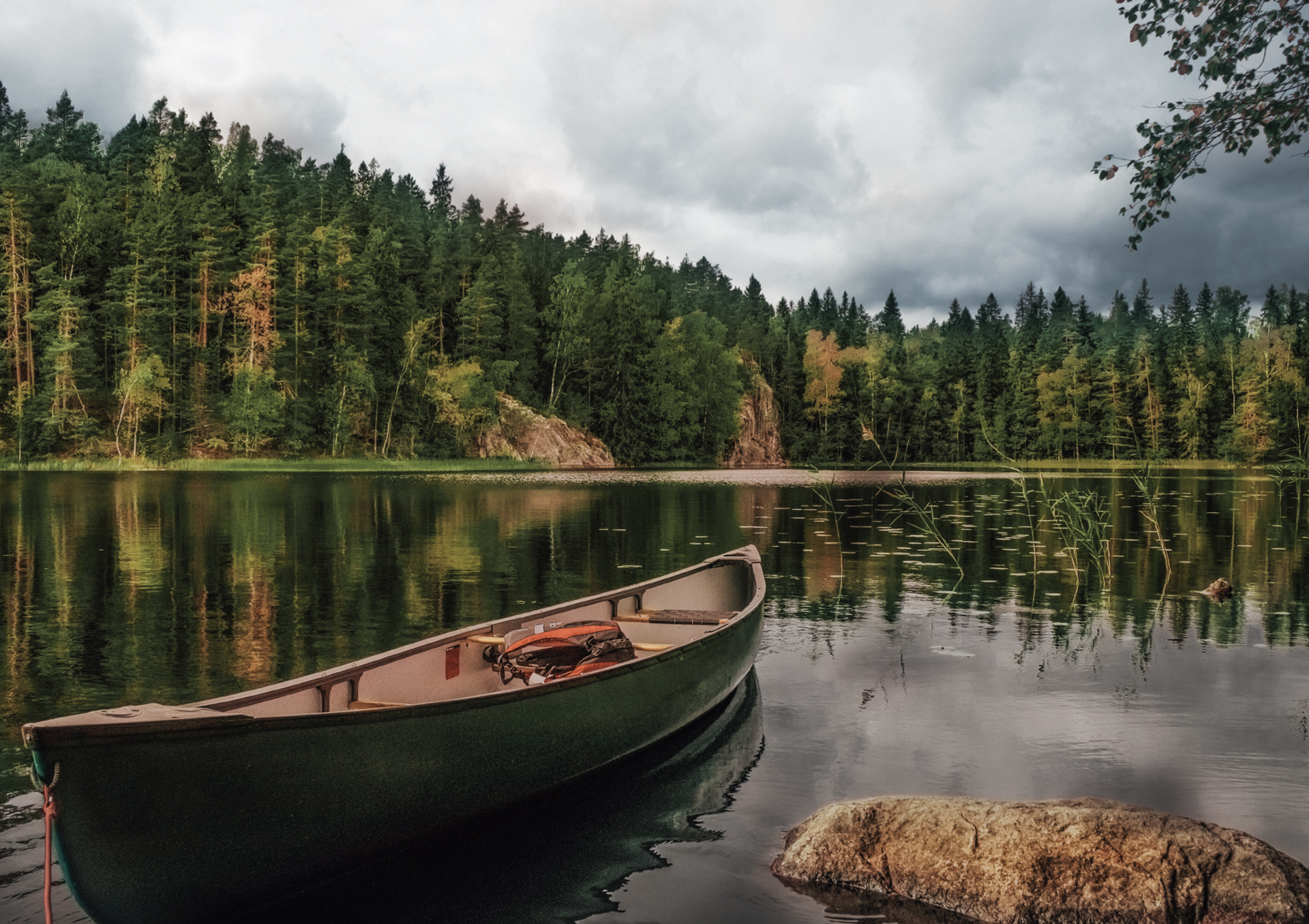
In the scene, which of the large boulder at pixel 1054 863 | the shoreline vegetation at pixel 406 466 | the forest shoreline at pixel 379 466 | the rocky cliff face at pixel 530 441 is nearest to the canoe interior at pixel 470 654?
the large boulder at pixel 1054 863

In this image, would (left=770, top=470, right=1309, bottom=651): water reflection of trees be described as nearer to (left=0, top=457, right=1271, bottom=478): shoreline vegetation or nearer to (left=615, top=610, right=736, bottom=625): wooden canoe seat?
(left=615, top=610, right=736, bottom=625): wooden canoe seat

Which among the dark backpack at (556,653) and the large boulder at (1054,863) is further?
the dark backpack at (556,653)

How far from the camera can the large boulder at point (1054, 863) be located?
545 centimetres

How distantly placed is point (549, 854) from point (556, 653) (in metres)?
2.34

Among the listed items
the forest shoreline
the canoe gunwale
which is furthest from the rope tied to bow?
the forest shoreline

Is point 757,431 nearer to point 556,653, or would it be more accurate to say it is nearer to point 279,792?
point 556,653

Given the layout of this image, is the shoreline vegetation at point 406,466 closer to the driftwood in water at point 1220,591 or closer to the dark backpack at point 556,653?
the driftwood in water at point 1220,591

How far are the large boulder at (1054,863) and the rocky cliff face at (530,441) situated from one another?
75420 mm

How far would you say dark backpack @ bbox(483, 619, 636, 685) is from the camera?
351 inches

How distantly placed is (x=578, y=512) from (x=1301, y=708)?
26.6m

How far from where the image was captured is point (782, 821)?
761 cm

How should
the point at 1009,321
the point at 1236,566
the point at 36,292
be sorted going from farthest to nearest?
the point at 1009,321
the point at 36,292
the point at 1236,566

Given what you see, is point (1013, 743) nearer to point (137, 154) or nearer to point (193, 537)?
point (193, 537)

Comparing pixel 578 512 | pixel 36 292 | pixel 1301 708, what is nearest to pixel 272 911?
pixel 1301 708
